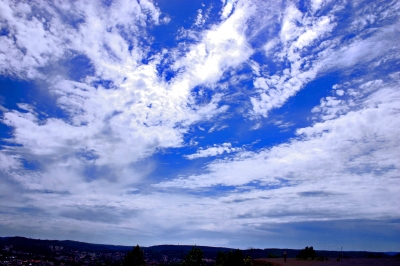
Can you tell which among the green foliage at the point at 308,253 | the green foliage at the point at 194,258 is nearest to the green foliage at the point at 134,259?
the green foliage at the point at 194,258

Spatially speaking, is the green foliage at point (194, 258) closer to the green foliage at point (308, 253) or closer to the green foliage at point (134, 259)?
the green foliage at point (134, 259)

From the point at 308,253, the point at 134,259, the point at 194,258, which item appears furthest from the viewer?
the point at 194,258

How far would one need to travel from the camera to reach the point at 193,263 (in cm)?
5809

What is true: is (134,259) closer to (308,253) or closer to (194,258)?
(194,258)

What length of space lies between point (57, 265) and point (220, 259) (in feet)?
389

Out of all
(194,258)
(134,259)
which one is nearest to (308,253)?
(194,258)

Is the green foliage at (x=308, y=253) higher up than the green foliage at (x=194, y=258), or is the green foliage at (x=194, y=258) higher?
the green foliage at (x=308, y=253)

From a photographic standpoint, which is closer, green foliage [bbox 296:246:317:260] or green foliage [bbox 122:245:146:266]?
green foliage [bbox 296:246:317:260]

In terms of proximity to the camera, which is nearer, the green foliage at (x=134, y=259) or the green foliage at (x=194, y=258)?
the green foliage at (x=134, y=259)

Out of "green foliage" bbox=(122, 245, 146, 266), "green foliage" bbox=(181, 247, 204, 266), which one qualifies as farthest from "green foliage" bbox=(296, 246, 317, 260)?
"green foliage" bbox=(122, 245, 146, 266)

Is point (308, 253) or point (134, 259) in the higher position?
point (308, 253)

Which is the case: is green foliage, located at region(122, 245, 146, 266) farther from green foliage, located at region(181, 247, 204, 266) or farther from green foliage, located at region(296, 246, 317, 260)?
green foliage, located at region(296, 246, 317, 260)

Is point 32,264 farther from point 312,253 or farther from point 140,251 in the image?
point 312,253

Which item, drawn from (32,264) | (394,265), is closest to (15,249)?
(32,264)
